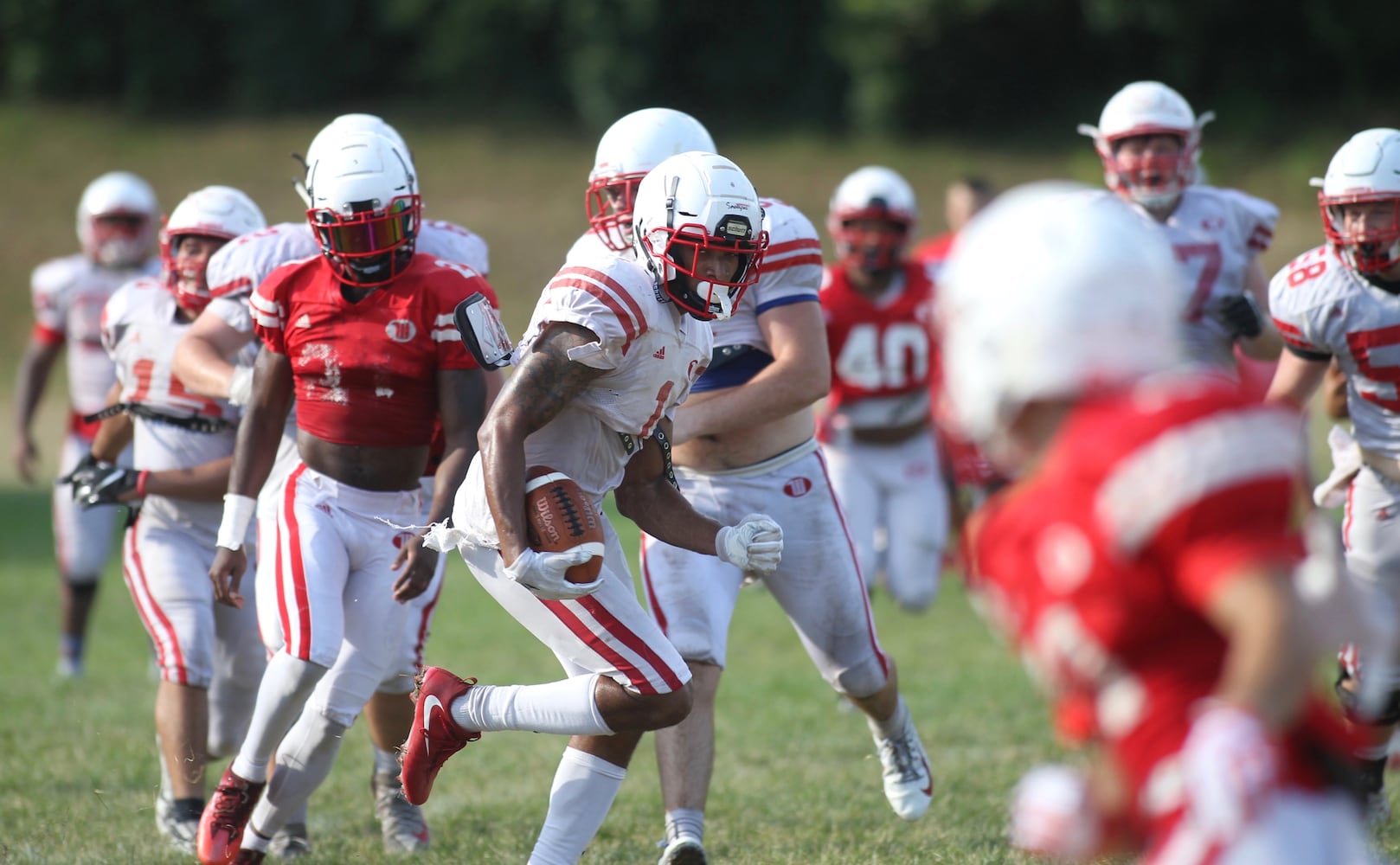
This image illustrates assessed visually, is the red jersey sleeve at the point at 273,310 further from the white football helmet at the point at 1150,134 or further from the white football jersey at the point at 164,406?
the white football helmet at the point at 1150,134

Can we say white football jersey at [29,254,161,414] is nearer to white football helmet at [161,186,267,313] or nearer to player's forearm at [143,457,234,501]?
→ white football helmet at [161,186,267,313]

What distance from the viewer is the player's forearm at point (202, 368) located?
15.4 ft

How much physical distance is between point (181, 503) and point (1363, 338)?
3.94 m

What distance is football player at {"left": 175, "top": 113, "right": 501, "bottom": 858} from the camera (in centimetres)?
466

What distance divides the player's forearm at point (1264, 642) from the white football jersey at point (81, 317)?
7.37 m

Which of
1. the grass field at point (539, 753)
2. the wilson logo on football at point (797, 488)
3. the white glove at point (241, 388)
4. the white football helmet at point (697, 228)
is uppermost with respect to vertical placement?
the white football helmet at point (697, 228)

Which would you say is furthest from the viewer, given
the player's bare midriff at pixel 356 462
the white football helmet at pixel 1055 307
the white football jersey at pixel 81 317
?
the white football jersey at pixel 81 317

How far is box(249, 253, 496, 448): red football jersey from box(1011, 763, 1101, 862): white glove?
2.55 metres

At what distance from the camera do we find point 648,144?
4.50 meters

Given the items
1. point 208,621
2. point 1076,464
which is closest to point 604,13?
point 208,621

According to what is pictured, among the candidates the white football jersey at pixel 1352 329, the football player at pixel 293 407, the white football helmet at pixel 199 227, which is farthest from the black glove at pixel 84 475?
the white football jersey at pixel 1352 329

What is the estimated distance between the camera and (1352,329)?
4539mm

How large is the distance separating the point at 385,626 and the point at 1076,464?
2690 millimetres

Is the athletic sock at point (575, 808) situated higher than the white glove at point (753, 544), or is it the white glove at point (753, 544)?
the white glove at point (753, 544)
